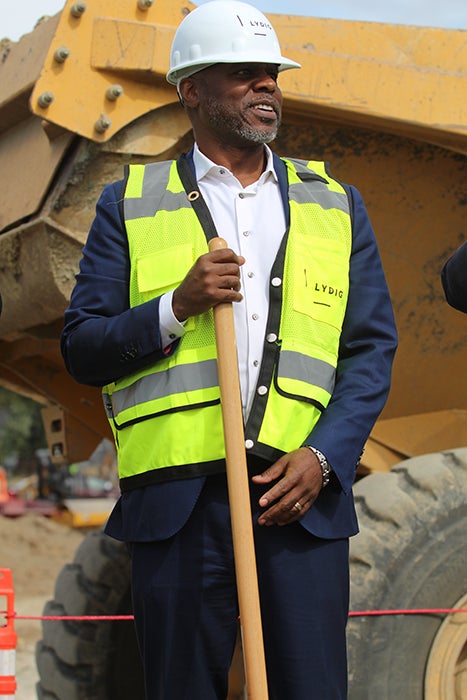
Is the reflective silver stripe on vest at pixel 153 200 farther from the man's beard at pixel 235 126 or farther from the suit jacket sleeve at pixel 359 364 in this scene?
the suit jacket sleeve at pixel 359 364

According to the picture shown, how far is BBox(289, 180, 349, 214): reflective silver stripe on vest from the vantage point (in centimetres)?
299

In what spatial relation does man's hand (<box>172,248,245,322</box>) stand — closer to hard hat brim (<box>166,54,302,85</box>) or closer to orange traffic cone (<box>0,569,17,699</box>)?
hard hat brim (<box>166,54,302,85</box>)

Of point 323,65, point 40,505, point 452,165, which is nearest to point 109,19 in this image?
point 323,65

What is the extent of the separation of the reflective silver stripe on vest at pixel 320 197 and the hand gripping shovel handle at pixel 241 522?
53 cm

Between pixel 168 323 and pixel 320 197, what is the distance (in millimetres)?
555

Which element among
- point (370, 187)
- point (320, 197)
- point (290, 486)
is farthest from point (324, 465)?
point (370, 187)

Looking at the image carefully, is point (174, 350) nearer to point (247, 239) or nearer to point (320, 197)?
point (247, 239)

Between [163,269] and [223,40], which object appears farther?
[223,40]

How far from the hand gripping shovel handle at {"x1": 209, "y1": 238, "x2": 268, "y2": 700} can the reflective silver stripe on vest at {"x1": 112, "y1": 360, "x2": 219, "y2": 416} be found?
0.42 feet

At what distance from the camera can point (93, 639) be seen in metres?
5.56

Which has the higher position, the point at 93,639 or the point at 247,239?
the point at 247,239

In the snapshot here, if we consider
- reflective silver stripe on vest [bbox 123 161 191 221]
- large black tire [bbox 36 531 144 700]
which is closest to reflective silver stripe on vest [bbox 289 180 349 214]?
reflective silver stripe on vest [bbox 123 161 191 221]

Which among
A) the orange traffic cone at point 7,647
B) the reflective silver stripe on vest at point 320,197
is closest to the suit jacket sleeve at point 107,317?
the reflective silver stripe on vest at point 320,197

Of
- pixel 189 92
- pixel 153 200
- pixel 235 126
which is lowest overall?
pixel 153 200
